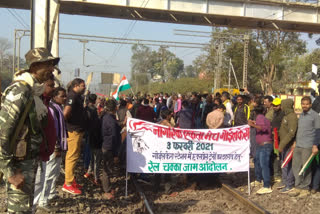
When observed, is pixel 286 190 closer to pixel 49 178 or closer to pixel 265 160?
pixel 265 160

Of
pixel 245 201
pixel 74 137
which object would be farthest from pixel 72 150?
pixel 245 201

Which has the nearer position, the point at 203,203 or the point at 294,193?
the point at 203,203

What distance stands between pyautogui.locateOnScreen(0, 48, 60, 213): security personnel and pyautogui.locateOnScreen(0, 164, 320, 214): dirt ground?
2.79m

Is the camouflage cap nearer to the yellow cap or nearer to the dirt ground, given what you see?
the dirt ground

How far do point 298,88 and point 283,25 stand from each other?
3456 centimetres

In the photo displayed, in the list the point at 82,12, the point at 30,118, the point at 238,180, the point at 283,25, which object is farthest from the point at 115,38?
the point at 30,118

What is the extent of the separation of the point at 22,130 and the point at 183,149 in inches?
186

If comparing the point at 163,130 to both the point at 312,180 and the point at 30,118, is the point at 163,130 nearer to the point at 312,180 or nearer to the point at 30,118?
the point at 312,180

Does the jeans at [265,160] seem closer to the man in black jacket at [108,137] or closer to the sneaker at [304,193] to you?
the sneaker at [304,193]

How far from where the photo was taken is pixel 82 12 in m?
15.5

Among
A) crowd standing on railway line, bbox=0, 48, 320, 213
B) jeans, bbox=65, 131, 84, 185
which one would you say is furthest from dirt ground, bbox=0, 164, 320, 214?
jeans, bbox=65, 131, 84, 185

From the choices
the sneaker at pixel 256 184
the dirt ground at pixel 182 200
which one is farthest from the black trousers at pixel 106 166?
the sneaker at pixel 256 184

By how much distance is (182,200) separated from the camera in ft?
23.6

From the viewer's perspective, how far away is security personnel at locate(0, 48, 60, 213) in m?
3.01
